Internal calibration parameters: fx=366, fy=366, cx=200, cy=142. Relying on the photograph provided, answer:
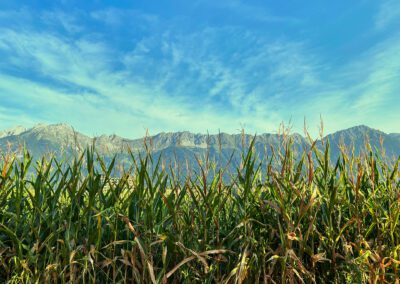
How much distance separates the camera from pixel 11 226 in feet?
11.9

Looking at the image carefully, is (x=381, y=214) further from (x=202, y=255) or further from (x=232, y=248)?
(x=202, y=255)

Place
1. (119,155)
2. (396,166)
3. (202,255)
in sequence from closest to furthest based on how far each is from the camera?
(202,255) → (119,155) → (396,166)

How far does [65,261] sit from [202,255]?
4.07 ft

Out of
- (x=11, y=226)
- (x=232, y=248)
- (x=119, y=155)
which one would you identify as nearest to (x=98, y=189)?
(x=119, y=155)

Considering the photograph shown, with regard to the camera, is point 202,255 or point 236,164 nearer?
point 202,255

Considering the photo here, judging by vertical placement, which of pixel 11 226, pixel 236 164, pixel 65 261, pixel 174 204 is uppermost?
pixel 236 164

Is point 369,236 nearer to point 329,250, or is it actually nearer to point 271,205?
point 329,250

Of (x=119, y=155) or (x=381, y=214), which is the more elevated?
(x=119, y=155)

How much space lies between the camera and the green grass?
332cm

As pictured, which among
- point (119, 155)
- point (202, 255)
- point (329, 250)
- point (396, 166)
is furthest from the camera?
point (396, 166)

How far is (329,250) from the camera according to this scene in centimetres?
354

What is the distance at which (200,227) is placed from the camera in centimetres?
360

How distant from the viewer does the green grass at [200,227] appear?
3322 millimetres

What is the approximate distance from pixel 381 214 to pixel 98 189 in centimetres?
290
